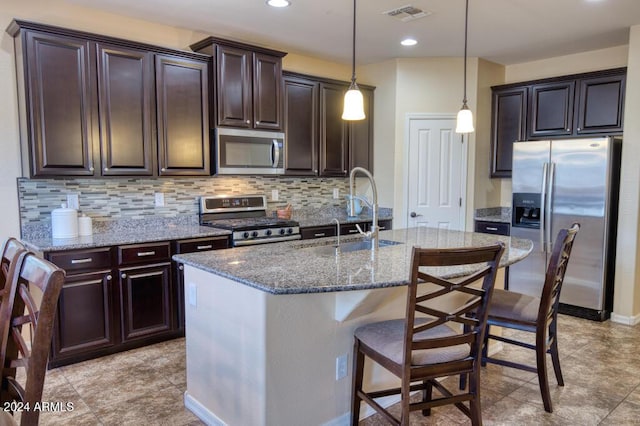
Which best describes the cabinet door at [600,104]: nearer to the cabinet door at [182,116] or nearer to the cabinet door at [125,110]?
the cabinet door at [182,116]

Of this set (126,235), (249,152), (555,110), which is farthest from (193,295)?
(555,110)

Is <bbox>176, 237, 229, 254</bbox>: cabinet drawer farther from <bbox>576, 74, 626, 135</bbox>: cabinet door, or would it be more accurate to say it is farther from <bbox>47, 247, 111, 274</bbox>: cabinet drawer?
<bbox>576, 74, 626, 135</bbox>: cabinet door

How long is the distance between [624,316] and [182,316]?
155 inches

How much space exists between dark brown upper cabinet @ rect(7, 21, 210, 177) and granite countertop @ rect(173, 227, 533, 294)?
1434 mm

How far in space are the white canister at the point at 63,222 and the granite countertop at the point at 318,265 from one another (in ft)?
4.58

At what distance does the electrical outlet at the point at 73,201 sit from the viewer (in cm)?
348

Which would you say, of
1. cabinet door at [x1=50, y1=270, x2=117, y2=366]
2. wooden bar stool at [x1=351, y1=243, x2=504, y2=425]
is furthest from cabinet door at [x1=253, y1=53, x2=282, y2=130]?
wooden bar stool at [x1=351, y1=243, x2=504, y2=425]

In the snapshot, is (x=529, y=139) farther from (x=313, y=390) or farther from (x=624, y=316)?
(x=313, y=390)

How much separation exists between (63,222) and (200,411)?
5.90 feet

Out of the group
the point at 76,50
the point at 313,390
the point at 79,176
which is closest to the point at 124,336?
the point at 79,176

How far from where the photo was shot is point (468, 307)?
72.9 inches

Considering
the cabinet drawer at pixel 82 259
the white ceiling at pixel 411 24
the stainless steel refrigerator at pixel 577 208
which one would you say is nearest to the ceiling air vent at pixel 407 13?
the white ceiling at pixel 411 24

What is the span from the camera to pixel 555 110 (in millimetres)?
4672

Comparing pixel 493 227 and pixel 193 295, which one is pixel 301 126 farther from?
pixel 193 295
